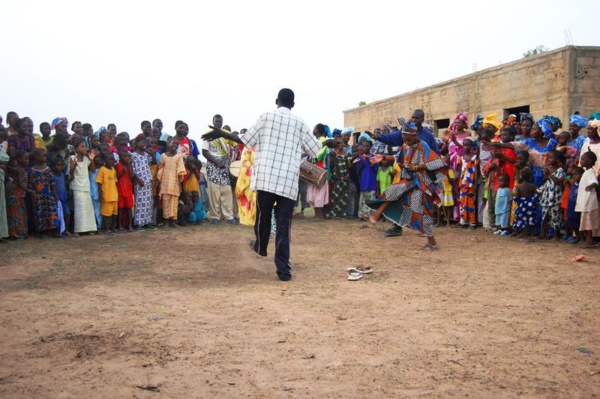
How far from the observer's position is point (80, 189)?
9.99 metres

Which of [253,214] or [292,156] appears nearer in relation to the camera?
[292,156]

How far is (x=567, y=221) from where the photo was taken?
8.66 m

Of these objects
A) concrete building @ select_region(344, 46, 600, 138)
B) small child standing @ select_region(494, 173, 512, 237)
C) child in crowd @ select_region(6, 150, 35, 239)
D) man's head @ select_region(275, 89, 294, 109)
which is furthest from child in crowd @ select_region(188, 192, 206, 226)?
concrete building @ select_region(344, 46, 600, 138)

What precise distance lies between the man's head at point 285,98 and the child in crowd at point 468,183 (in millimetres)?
5232

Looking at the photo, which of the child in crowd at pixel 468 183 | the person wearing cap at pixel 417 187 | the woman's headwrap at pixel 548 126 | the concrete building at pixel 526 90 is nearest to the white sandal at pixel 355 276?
the person wearing cap at pixel 417 187

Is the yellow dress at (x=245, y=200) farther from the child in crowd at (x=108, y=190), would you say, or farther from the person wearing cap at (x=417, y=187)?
the child in crowd at (x=108, y=190)

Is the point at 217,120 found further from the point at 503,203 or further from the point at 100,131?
the point at 503,203

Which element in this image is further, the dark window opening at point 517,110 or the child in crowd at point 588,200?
the dark window opening at point 517,110

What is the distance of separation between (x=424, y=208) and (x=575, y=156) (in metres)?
2.71

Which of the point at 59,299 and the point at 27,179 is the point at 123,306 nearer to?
the point at 59,299

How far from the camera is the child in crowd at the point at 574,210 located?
8438 mm

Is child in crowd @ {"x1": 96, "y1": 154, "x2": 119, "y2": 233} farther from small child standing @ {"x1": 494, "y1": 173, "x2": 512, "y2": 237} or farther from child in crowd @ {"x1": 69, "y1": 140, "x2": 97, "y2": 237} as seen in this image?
small child standing @ {"x1": 494, "y1": 173, "x2": 512, "y2": 237}

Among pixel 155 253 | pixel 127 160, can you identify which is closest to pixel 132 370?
pixel 155 253

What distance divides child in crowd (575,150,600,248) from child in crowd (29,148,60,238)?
26.8ft
